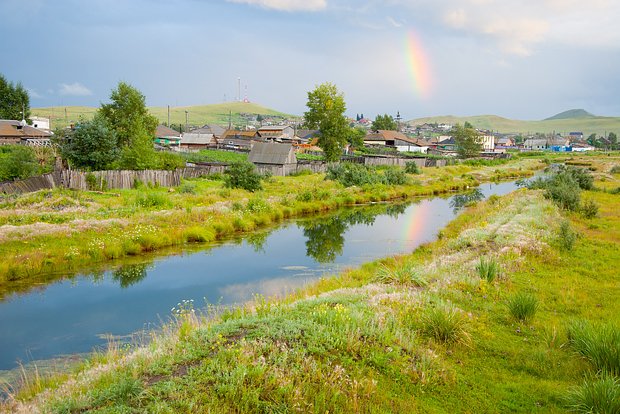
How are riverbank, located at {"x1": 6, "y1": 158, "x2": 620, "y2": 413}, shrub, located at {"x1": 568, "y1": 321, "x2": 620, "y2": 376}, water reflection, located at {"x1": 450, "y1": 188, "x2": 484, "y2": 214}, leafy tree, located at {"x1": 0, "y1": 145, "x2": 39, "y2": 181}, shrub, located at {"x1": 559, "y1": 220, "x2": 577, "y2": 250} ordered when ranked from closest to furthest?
1. riverbank, located at {"x1": 6, "y1": 158, "x2": 620, "y2": 413}
2. shrub, located at {"x1": 568, "y1": 321, "x2": 620, "y2": 376}
3. shrub, located at {"x1": 559, "y1": 220, "x2": 577, "y2": 250}
4. leafy tree, located at {"x1": 0, "y1": 145, "x2": 39, "y2": 181}
5. water reflection, located at {"x1": 450, "y1": 188, "x2": 484, "y2": 214}

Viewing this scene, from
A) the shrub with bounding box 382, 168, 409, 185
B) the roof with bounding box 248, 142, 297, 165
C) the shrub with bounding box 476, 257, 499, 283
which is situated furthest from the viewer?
the roof with bounding box 248, 142, 297, 165

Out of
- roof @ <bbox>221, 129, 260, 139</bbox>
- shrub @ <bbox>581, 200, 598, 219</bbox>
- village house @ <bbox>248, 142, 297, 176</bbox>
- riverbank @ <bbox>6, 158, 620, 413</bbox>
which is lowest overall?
riverbank @ <bbox>6, 158, 620, 413</bbox>

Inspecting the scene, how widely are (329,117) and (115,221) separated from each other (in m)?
49.3

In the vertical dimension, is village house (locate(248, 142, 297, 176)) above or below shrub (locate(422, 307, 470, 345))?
above

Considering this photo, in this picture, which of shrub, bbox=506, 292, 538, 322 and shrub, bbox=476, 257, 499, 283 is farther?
shrub, bbox=476, 257, 499, 283

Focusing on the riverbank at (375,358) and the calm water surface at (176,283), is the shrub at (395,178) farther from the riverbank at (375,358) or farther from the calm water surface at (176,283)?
the riverbank at (375,358)

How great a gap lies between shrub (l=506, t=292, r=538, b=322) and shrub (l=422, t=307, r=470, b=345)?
5.71ft

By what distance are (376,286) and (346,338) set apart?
15.6 feet

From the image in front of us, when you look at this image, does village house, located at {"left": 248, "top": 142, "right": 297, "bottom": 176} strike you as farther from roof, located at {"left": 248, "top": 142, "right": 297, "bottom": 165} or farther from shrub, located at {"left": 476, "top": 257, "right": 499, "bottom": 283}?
shrub, located at {"left": 476, "top": 257, "right": 499, "bottom": 283}

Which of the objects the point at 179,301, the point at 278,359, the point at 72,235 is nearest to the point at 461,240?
the point at 179,301

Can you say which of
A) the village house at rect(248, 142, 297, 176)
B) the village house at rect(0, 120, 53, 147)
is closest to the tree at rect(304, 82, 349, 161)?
the village house at rect(248, 142, 297, 176)

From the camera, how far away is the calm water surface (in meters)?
13.2

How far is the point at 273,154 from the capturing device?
56.8 meters

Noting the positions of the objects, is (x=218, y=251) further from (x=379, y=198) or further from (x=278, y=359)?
(x=379, y=198)
